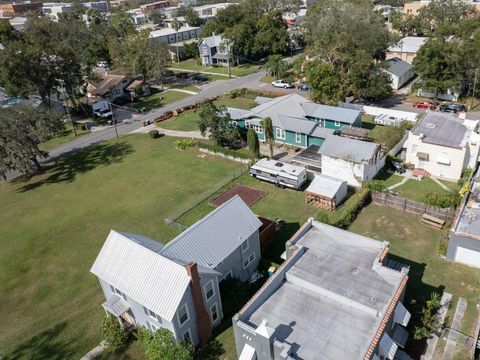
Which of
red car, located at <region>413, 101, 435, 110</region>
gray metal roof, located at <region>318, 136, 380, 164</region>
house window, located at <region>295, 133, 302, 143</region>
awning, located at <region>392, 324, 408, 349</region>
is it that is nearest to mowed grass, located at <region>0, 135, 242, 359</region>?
house window, located at <region>295, 133, 302, 143</region>

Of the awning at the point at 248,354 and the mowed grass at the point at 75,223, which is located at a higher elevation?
the awning at the point at 248,354

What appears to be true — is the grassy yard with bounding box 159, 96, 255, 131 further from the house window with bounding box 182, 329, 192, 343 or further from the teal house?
the house window with bounding box 182, 329, 192, 343

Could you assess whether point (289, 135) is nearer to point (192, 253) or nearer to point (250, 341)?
point (192, 253)

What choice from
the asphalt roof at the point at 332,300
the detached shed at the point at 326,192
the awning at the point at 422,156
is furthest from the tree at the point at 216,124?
the asphalt roof at the point at 332,300

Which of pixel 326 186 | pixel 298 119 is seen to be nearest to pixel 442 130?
pixel 326 186

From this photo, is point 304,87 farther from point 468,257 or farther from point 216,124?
point 468,257

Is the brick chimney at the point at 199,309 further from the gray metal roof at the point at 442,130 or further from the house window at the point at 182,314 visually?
the gray metal roof at the point at 442,130

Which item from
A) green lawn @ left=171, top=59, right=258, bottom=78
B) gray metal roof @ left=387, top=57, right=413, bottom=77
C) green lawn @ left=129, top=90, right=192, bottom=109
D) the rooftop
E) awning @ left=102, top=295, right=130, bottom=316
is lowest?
awning @ left=102, top=295, right=130, bottom=316
